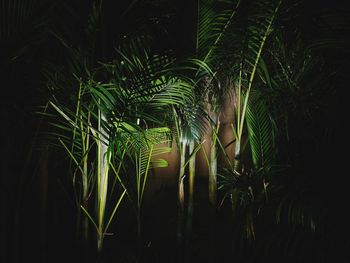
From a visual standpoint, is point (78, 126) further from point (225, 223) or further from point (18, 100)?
point (225, 223)

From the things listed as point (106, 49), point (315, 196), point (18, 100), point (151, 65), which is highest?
point (106, 49)

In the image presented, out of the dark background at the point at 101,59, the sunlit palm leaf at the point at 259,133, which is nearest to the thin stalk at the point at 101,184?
the dark background at the point at 101,59

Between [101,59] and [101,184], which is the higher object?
[101,59]

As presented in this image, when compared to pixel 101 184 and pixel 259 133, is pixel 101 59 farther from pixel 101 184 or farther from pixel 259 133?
pixel 259 133

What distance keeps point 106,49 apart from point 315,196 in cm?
118

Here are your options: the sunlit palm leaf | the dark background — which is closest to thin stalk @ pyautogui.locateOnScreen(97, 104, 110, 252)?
the dark background

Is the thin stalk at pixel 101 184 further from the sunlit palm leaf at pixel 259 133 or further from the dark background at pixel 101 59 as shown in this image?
the sunlit palm leaf at pixel 259 133

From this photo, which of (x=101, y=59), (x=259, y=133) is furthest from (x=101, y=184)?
(x=259, y=133)

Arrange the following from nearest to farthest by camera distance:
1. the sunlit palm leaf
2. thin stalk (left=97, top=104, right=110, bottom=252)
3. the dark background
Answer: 1. the dark background
2. thin stalk (left=97, top=104, right=110, bottom=252)
3. the sunlit palm leaf

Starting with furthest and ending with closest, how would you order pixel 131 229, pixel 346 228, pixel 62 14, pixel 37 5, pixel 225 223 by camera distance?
pixel 131 229
pixel 225 223
pixel 62 14
pixel 346 228
pixel 37 5

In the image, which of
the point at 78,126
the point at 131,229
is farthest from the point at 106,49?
the point at 131,229

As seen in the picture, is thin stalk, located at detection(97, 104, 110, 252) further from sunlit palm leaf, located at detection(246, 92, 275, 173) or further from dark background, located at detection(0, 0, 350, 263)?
sunlit palm leaf, located at detection(246, 92, 275, 173)

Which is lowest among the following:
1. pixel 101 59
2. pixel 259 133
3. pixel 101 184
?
pixel 101 184

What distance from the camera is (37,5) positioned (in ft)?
4.48
